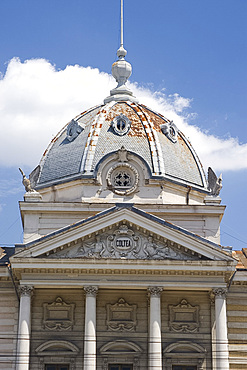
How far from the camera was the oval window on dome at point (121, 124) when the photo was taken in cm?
5475

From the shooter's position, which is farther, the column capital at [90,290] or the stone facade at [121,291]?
the column capital at [90,290]

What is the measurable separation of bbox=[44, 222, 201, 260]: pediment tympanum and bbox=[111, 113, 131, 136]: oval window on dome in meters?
10.8

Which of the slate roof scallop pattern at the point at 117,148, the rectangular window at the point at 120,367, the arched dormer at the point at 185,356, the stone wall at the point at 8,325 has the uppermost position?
the slate roof scallop pattern at the point at 117,148

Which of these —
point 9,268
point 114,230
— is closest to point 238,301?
point 114,230

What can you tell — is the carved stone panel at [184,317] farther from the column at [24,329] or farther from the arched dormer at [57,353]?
the column at [24,329]

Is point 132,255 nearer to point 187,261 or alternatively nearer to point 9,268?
point 187,261

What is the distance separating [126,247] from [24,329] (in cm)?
646

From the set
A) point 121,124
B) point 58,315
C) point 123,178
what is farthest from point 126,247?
point 121,124

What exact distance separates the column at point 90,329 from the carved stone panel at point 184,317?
442 centimetres

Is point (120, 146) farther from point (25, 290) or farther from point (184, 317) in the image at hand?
point (25, 290)

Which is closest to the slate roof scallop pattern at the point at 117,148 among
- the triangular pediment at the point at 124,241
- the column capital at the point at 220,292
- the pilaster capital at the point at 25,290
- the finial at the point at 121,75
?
the finial at the point at 121,75

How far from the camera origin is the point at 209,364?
45344 millimetres

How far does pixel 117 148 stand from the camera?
2112 inches

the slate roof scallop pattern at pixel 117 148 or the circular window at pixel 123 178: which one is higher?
the slate roof scallop pattern at pixel 117 148
